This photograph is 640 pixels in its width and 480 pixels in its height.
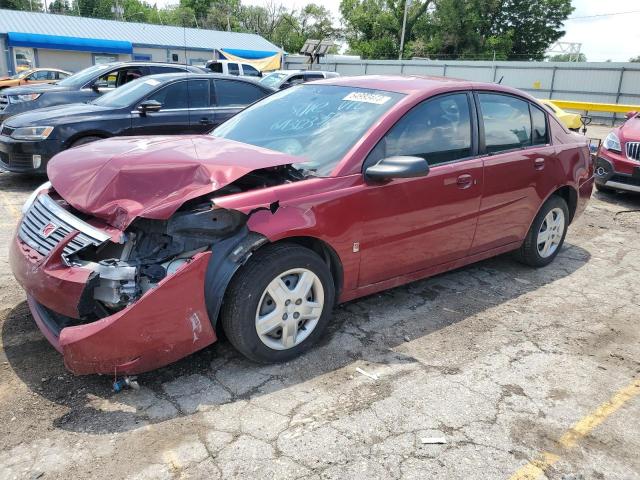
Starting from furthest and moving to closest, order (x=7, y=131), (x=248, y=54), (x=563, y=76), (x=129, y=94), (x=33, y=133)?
(x=248, y=54), (x=563, y=76), (x=129, y=94), (x=7, y=131), (x=33, y=133)

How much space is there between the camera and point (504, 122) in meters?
4.50

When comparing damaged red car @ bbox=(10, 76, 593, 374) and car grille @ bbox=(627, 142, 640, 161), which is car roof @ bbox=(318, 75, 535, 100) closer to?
damaged red car @ bbox=(10, 76, 593, 374)

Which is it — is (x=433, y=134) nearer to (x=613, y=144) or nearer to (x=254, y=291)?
(x=254, y=291)

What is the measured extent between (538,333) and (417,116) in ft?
6.02

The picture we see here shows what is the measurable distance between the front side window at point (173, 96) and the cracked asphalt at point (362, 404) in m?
4.15

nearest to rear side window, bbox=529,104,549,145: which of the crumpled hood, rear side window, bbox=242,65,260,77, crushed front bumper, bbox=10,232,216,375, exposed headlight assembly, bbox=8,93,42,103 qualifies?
the crumpled hood

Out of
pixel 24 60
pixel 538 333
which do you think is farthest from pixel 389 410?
pixel 24 60

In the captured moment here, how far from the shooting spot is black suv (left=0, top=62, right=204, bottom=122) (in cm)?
928

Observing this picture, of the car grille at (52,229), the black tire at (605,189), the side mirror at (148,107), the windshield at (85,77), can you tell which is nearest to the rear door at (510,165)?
the car grille at (52,229)

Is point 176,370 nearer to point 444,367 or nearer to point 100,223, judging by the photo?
point 100,223

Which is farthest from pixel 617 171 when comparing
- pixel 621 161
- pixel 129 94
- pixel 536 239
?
pixel 129 94

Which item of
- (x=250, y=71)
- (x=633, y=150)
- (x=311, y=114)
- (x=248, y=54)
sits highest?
(x=248, y=54)

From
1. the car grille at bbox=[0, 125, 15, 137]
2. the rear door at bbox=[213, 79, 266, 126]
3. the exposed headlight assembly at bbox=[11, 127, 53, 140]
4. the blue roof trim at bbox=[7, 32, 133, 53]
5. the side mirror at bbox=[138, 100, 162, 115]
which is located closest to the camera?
the exposed headlight assembly at bbox=[11, 127, 53, 140]

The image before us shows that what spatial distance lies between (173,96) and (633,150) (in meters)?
6.94
